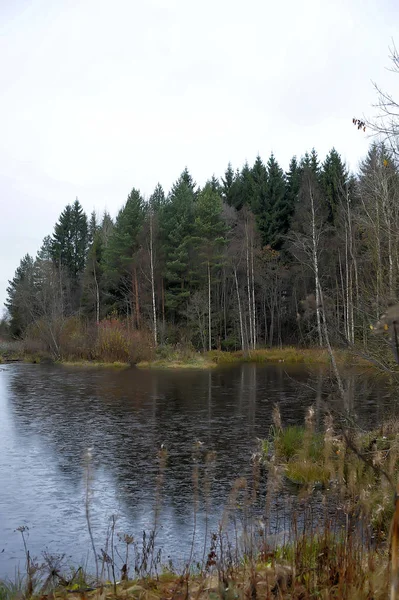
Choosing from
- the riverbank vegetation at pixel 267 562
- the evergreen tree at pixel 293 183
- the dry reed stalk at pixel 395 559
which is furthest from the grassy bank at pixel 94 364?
the dry reed stalk at pixel 395 559

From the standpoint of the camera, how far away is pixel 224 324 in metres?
43.0

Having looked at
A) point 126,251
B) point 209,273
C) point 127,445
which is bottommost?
point 127,445

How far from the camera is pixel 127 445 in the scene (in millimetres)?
12078

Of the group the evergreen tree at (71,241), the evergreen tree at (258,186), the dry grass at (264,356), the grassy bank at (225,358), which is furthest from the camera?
the evergreen tree at (71,241)

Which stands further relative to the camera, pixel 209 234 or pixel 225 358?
pixel 209 234

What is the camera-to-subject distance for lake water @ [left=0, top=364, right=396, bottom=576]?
24.3 feet

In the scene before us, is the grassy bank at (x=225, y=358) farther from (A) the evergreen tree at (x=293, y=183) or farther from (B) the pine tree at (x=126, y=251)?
(A) the evergreen tree at (x=293, y=183)

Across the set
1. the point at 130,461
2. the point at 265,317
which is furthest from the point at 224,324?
the point at 130,461

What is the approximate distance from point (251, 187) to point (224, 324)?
13.2 metres

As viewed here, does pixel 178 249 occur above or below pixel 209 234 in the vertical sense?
below

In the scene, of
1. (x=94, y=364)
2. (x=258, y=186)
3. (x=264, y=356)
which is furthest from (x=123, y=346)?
(x=258, y=186)

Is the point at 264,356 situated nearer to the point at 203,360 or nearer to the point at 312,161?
the point at 203,360

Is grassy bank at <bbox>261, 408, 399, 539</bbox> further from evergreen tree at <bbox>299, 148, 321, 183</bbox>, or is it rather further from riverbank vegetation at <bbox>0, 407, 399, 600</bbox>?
evergreen tree at <bbox>299, 148, 321, 183</bbox>

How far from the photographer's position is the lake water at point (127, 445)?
291 inches
